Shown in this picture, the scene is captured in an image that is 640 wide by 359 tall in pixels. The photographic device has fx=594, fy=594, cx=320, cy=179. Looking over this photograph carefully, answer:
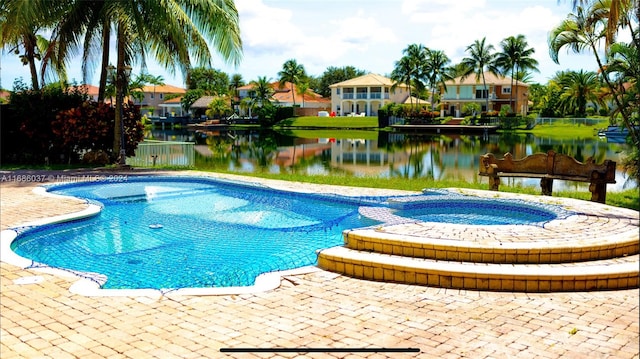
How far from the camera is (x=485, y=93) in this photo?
2776 inches

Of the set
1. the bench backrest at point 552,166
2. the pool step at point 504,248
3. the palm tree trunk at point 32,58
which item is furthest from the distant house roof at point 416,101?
the pool step at point 504,248

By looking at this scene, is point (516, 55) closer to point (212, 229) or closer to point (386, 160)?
point (386, 160)

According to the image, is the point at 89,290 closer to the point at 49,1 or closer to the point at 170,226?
the point at 170,226

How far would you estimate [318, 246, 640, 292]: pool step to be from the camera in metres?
6.59

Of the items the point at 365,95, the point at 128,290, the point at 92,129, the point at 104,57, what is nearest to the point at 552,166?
the point at 128,290

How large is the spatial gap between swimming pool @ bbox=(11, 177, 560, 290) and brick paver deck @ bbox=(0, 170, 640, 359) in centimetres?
119

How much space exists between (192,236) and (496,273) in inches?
219

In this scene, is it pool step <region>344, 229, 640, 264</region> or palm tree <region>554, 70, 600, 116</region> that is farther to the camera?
palm tree <region>554, 70, 600, 116</region>

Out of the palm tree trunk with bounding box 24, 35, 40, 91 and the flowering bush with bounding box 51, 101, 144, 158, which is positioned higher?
the palm tree trunk with bounding box 24, 35, 40, 91

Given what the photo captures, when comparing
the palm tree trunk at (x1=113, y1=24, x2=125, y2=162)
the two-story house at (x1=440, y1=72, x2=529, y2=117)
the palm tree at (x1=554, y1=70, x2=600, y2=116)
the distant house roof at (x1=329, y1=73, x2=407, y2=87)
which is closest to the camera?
the palm tree trunk at (x1=113, y1=24, x2=125, y2=162)

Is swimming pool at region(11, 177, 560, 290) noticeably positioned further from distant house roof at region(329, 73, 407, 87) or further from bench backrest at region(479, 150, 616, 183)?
distant house roof at region(329, 73, 407, 87)

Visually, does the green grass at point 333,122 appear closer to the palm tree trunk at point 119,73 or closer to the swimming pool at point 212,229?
the palm tree trunk at point 119,73

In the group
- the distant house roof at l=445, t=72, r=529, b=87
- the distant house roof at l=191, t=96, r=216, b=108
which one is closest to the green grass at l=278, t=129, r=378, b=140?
the distant house roof at l=445, t=72, r=529, b=87

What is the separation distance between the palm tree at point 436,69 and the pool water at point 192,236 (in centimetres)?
5731
